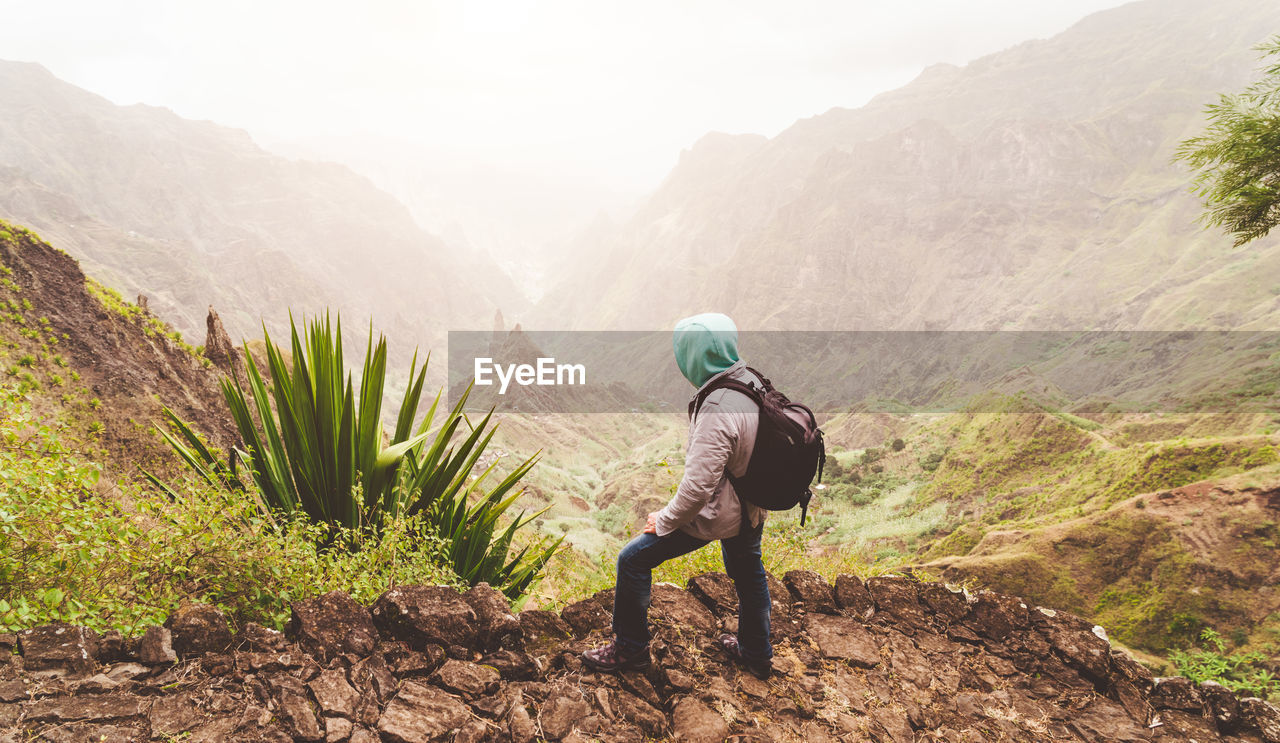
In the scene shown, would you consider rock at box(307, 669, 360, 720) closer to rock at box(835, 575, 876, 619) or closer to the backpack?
the backpack

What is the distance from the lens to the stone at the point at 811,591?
3234mm

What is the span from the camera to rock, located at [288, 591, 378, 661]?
2.06 meters

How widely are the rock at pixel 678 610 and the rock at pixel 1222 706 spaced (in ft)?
7.65

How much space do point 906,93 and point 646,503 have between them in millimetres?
160595

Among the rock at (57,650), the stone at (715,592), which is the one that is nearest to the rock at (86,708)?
the rock at (57,650)

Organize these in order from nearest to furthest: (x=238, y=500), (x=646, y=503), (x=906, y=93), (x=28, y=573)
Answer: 1. (x=28, y=573)
2. (x=238, y=500)
3. (x=646, y=503)
4. (x=906, y=93)

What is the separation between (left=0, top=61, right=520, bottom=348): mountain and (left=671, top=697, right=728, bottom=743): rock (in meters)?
67.1

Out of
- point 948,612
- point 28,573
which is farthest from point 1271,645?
point 28,573

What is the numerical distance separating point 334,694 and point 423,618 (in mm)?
404

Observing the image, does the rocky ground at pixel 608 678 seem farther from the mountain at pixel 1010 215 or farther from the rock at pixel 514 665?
the mountain at pixel 1010 215

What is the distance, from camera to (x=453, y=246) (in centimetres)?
17800

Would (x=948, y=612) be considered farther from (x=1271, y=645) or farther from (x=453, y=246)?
(x=453, y=246)

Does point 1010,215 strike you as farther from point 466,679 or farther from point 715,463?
point 466,679

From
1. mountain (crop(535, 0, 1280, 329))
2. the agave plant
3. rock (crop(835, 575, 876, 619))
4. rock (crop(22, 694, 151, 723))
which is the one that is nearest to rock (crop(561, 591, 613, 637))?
the agave plant
